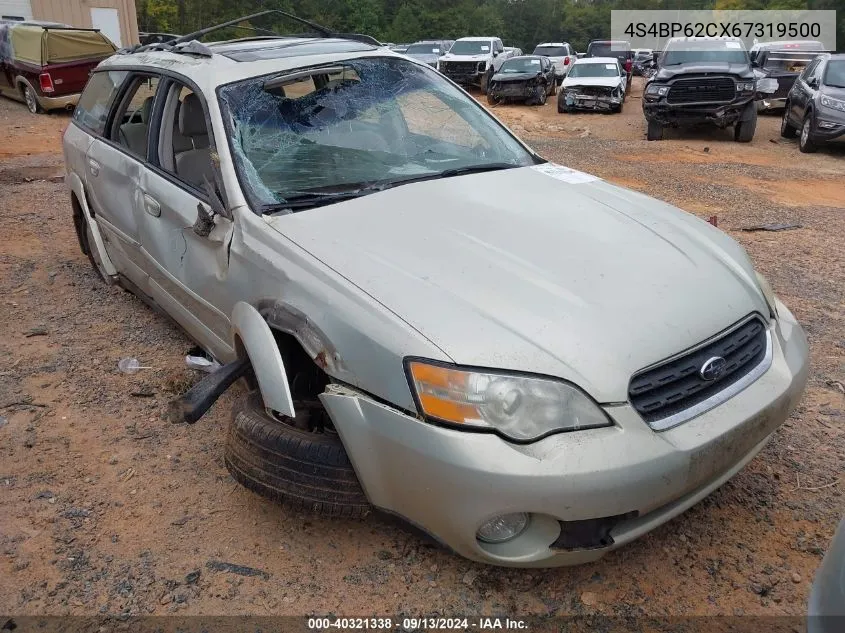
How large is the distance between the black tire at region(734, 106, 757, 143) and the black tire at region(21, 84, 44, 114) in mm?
13714

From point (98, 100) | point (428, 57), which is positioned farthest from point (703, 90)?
point (428, 57)

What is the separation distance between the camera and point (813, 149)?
10.9 metres

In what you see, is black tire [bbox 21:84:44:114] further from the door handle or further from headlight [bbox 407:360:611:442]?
headlight [bbox 407:360:611:442]

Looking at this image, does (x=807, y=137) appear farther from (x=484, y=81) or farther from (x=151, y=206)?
(x=484, y=81)

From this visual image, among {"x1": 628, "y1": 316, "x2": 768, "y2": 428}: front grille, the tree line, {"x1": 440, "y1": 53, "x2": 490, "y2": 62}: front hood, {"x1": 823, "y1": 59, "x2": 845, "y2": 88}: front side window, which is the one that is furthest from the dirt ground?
the tree line

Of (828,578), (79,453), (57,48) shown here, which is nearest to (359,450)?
(828,578)

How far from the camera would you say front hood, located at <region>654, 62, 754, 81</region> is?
1165 centimetres

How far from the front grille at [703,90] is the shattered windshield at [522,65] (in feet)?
23.6

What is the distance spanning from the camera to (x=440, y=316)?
6.90 ft

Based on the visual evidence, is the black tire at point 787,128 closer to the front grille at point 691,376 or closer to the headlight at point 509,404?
the front grille at point 691,376

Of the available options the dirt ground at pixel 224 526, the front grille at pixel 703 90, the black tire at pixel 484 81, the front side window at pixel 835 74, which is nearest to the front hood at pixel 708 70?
the front grille at pixel 703 90

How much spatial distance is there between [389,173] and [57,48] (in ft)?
44.7

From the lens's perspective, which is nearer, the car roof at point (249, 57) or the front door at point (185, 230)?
the front door at point (185, 230)

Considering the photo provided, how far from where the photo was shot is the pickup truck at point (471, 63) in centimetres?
2170
